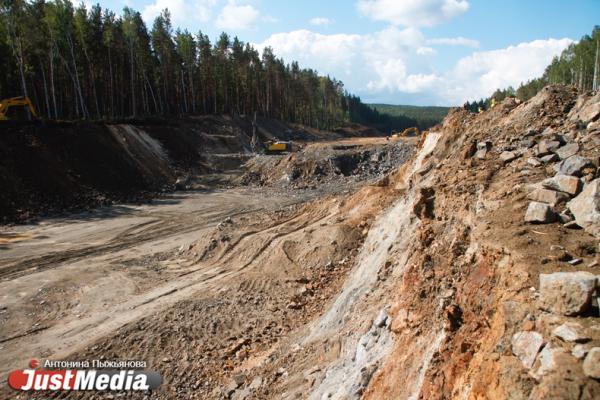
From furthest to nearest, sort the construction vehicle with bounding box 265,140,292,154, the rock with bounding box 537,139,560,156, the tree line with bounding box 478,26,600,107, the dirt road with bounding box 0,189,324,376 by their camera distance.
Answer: the tree line with bounding box 478,26,600,107 < the construction vehicle with bounding box 265,140,292,154 < the dirt road with bounding box 0,189,324,376 < the rock with bounding box 537,139,560,156

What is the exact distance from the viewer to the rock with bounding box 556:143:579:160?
24.0ft

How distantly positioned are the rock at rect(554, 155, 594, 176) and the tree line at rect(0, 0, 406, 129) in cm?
3791

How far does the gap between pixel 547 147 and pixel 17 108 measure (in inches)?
1534

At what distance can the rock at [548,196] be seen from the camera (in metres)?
6.02

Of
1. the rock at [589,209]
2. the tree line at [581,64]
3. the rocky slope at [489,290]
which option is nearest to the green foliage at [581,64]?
the tree line at [581,64]

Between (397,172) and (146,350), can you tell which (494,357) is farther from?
(397,172)

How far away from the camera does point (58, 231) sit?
21453 mm

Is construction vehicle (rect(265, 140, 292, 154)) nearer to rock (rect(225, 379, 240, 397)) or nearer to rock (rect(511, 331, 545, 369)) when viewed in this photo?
rock (rect(225, 379, 240, 397))

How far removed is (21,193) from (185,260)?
1447cm

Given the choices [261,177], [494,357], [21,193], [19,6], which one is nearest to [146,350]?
[494,357]

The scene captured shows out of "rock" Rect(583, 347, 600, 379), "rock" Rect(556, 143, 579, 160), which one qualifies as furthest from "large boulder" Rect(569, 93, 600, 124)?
"rock" Rect(583, 347, 600, 379)

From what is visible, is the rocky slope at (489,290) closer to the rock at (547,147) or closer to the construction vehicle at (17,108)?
the rock at (547,147)

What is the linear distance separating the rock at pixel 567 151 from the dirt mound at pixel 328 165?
24.4 metres

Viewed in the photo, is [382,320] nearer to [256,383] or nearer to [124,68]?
[256,383]
